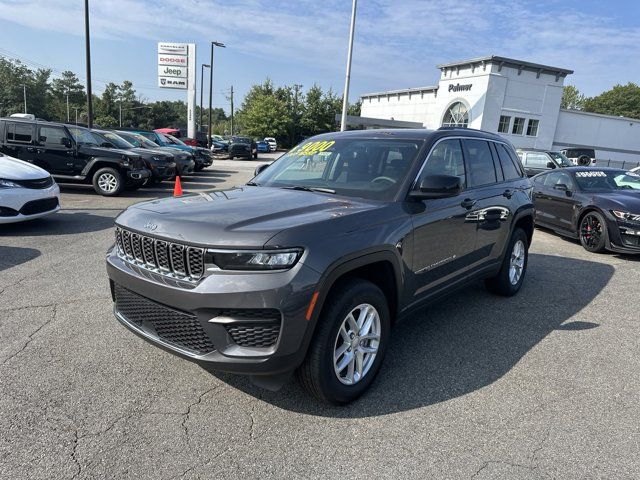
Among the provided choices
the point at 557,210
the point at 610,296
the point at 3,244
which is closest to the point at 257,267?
the point at 610,296

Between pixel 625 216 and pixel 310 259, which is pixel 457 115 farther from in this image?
pixel 310 259

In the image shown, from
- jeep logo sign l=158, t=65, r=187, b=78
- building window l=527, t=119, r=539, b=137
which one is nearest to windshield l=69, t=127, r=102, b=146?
jeep logo sign l=158, t=65, r=187, b=78

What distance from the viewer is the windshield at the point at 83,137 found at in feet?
38.8

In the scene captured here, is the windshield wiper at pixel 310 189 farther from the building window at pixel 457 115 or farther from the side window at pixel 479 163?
the building window at pixel 457 115

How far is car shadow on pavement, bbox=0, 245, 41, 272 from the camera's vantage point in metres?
5.79

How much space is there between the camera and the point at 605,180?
8.88 metres

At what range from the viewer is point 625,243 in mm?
7480

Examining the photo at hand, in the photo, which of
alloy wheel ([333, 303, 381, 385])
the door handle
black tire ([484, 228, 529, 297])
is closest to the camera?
alloy wheel ([333, 303, 381, 385])

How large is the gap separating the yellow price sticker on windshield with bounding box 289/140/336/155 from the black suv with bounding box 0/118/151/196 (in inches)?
344

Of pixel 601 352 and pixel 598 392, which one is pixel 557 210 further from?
pixel 598 392

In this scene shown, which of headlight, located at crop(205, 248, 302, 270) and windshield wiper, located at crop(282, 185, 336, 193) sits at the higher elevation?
windshield wiper, located at crop(282, 185, 336, 193)

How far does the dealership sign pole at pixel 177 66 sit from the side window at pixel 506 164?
122 feet

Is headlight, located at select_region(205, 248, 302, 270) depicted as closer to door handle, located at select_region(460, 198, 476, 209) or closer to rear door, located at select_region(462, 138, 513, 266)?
door handle, located at select_region(460, 198, 476, 209)

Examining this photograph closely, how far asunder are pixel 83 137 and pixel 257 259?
11582 millimetres
